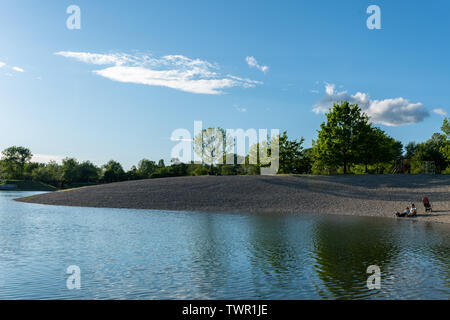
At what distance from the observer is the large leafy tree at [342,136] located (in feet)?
204

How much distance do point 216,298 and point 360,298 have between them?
488 cm

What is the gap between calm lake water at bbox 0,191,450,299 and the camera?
12.5m

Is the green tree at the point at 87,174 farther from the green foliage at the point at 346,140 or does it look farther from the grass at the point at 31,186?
the green foliage at the point at 346,140

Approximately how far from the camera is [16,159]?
591 feet

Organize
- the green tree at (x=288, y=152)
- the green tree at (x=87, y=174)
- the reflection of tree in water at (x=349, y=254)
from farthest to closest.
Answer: the green tree at (x=87, y=174)
the green tree at (x=288, y=152)
the reflection of tree in water at (x=349, y=254)

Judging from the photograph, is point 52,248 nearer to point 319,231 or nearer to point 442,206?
point 319,231

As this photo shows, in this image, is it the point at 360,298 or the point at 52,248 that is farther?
the point at 52,248

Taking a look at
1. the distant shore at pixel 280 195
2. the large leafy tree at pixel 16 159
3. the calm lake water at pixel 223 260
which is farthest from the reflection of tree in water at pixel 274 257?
the large leafy tree at pixel 16 159

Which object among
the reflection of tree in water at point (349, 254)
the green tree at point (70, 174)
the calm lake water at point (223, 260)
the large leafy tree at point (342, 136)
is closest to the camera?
the calm lake water at point (223, 260)

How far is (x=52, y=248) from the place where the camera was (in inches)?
789

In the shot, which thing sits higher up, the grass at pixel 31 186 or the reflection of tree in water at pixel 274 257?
the reflection of tree in water at pixel 274 257

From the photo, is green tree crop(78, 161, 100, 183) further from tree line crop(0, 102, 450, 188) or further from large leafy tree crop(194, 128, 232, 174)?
large leafy tree crop(194, 128, 232, 174)

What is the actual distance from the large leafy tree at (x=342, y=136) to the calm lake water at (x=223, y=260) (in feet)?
109
